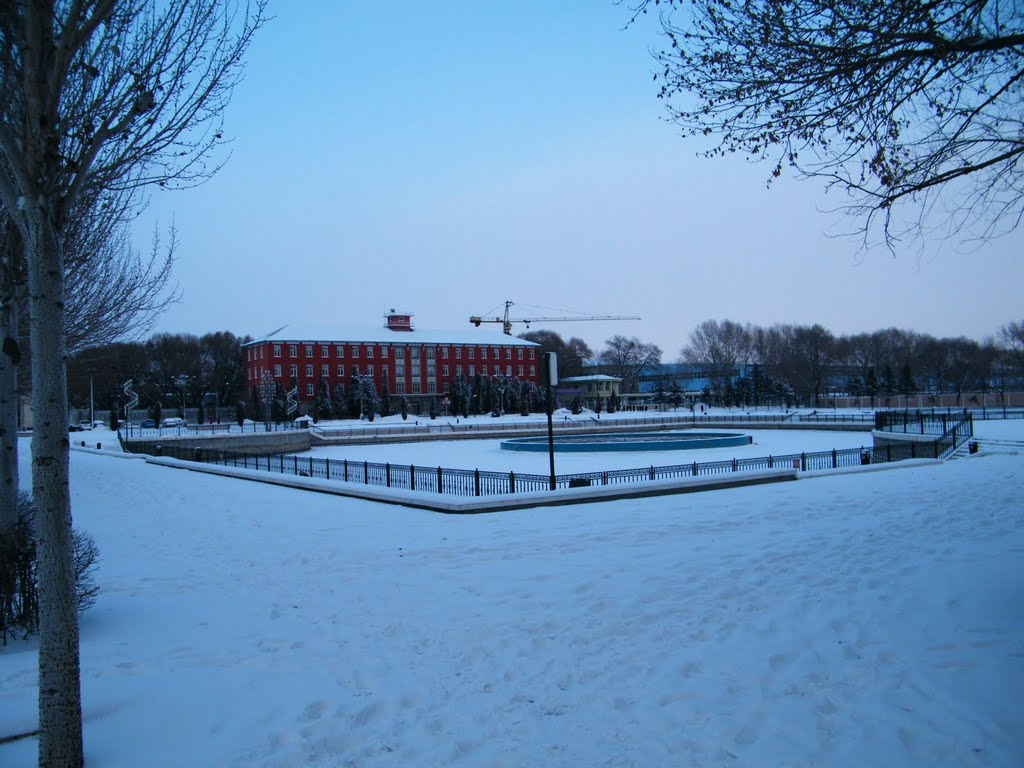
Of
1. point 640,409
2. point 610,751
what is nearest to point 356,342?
point 640,409

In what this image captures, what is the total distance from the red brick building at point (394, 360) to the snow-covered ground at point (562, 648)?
77.3m

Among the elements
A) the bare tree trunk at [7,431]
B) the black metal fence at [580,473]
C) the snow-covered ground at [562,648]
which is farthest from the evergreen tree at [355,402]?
the bare tree trunk at [7,431]

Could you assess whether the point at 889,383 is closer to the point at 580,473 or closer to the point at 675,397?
the point at 675,397

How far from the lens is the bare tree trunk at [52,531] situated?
4.05 m

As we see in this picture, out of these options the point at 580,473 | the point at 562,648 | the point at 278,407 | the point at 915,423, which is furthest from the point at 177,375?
the point at 562,648

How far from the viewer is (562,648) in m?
6.29

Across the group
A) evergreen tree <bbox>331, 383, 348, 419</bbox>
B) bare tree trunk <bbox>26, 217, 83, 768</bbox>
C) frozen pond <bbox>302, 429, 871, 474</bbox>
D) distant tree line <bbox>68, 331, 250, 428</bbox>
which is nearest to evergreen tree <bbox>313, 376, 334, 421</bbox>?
evergreen tree <bbox>331, 383, 348, 419</bbox>

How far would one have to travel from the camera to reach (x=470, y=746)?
4621mm

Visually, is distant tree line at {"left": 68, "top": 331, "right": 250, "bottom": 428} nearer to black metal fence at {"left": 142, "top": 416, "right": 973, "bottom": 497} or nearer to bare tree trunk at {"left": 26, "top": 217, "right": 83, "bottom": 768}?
black metal fence at {"left": 142, "top": 416, "right": 973, "bottom": 497}

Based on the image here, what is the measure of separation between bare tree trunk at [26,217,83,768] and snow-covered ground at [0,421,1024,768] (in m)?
0.47

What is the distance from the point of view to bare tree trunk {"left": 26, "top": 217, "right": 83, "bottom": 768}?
4055 mm

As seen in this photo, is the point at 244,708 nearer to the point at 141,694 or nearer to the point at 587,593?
the point at 141,694

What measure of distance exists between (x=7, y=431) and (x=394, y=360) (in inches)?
3324

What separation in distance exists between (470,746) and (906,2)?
7.58 meters
